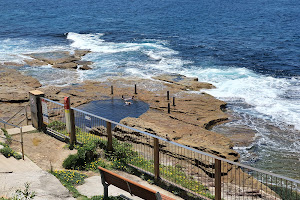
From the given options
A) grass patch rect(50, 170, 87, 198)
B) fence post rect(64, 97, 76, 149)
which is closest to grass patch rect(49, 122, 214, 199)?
grass patch rect(50, 170, 87, 198)

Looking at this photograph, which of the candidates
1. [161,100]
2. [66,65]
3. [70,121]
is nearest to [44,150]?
[70,121]

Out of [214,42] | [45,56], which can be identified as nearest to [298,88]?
[214,42]

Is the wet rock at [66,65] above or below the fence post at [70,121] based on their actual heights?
below

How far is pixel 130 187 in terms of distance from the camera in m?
9.02

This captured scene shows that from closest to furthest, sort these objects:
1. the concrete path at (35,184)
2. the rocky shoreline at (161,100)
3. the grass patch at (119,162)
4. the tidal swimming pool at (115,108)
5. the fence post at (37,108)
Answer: the concrete path at (35,184) < the grass patch at (119,162) < the fence post at (37,108) < the rocky shoreline at (161,100) < the tidal swimming pool at (115,108)

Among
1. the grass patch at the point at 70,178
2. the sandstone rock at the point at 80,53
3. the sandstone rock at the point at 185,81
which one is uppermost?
the grass patch at the point at 70,178

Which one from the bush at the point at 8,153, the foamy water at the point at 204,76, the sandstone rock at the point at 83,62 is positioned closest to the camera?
the bush at the point at 8,153

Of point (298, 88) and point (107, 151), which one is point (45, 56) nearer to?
point (298, 88)

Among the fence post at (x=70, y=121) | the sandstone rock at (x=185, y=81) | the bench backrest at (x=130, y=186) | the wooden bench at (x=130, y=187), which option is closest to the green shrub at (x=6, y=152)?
the fence post at (x=70, y=121)

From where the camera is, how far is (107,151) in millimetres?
12867

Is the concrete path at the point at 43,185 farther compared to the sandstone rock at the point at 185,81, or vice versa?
the sandstone rock at the point at 185,81

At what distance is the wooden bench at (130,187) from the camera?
8320 millimetres

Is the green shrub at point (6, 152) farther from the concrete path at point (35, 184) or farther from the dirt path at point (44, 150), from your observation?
the concrete path at point (35, 184)

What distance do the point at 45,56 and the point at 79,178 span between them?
39.3 metres
